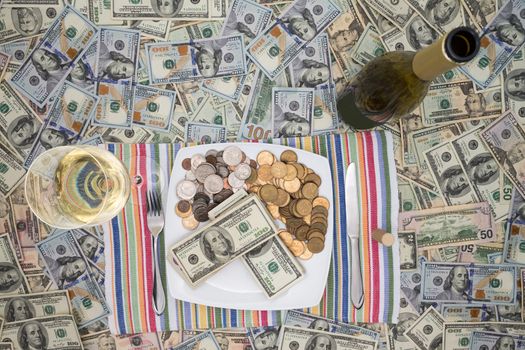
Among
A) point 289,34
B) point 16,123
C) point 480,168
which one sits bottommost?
point 480,168

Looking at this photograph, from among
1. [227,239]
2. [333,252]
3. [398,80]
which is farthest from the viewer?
[333,252]

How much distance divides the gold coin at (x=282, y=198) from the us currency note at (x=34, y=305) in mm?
572

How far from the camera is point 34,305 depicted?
123 cm

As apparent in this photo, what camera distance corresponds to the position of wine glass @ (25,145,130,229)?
0.96 metres

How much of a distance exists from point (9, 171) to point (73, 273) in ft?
0.96

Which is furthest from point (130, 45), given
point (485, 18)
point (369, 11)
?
point (485, 18)

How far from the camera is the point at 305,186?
3.67 feet

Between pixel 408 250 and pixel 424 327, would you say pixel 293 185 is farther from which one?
pixel 424 327

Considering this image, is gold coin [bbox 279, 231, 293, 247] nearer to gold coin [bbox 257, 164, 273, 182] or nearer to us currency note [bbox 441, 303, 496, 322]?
gold coin [bbox 257, 164, 273, 182]

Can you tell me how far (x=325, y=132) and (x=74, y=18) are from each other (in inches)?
26.2

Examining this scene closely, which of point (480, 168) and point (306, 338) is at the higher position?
point (480, 168)

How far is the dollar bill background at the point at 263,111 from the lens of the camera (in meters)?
1.22

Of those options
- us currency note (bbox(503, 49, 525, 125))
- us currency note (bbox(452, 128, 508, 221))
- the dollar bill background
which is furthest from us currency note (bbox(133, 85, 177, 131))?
us currency note (bbox(503, 49, 525, 125))

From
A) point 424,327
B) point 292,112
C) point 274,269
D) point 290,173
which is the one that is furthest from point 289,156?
point 424,327
